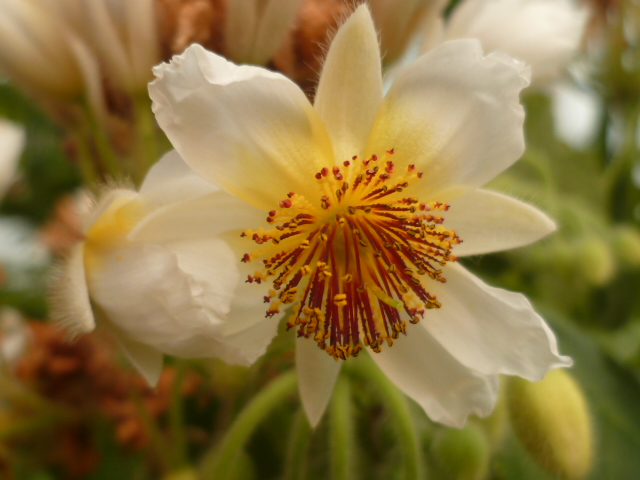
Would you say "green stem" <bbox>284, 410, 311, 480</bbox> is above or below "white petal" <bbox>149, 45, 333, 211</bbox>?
below

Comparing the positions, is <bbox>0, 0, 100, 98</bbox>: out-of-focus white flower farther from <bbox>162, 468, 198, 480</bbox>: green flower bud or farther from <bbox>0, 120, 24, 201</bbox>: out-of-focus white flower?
<bbox>162, 468, 198, 480</bbox>: green flower bud

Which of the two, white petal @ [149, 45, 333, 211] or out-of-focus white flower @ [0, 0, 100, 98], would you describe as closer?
white petal @ [149, 45, 333, 211]

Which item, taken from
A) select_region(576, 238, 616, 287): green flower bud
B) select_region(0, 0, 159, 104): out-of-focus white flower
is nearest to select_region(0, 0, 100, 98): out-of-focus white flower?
select_region(0, 0, 159, 104): out-of-focus white flower

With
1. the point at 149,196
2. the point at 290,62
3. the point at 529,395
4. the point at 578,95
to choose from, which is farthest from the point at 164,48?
the point at 578,95

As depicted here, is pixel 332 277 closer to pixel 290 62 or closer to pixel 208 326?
pixel 208 326

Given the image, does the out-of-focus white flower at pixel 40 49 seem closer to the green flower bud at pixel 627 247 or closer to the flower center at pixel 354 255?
the flower center at pixel 354 255

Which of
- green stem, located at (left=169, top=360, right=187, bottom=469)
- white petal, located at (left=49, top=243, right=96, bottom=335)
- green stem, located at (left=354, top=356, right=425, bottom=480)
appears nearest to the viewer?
white petal, located at (left=49, top=243, right=96, bottom=335)

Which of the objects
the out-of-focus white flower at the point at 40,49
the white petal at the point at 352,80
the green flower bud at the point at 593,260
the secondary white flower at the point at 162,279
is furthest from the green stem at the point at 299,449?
the green flower bud at the point at 593,260

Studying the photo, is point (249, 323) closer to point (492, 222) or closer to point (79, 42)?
point (492, 222)

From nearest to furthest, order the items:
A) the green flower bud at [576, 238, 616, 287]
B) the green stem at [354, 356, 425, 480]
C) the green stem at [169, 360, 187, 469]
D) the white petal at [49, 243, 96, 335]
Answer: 1. the white petal at [49, 243, 96, 335]
2. the green stem at [354, 356, 425, 480]
3. the green stem at [169, 360, 187, 469]
4. the green flower bud at [576, 238, 616, 287]
